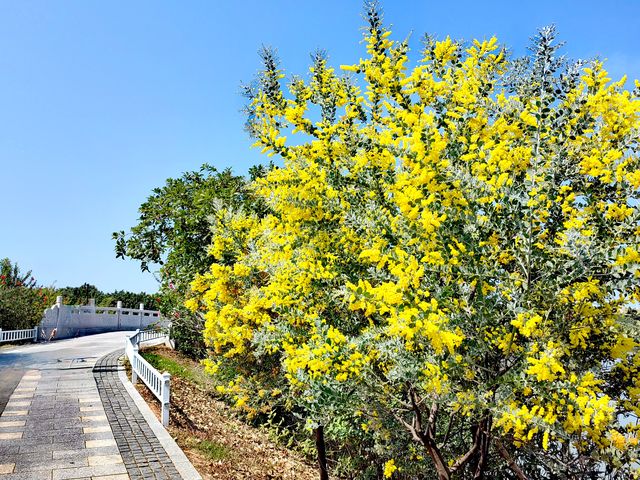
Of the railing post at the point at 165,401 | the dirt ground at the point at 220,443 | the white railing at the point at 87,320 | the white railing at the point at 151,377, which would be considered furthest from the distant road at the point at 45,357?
the railing post at the point at 165,401

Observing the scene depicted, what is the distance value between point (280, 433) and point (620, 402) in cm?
1042

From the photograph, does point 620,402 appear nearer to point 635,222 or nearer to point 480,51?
point 635,222

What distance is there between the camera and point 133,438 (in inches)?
373

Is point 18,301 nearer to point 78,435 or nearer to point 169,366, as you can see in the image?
point 169,366

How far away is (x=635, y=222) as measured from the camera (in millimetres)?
5285

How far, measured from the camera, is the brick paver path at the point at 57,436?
778 centimetres

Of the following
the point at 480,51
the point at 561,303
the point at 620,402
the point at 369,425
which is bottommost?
the point at 369,425

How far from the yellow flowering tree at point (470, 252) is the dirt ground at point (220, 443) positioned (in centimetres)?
277

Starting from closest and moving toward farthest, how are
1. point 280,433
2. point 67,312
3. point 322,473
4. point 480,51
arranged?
point 480,51, point 322,473, point 280,433, point 67,312

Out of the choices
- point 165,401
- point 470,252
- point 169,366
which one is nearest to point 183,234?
point 169,366

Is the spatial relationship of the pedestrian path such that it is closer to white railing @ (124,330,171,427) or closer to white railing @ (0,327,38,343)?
white railing @ (124,330,171,427)

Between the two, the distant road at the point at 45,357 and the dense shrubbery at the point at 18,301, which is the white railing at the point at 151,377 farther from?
the dense shrubbery at the point at 18,301

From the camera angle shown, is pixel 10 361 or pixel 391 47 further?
pixel 10 361

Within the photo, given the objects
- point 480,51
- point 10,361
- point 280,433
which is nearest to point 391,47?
point 480,51
